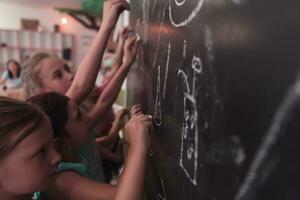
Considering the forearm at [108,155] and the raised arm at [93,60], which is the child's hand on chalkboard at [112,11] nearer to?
the raised arm at [93,60]

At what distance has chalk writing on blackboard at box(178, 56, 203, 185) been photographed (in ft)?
1.87

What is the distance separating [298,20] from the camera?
0.30 m

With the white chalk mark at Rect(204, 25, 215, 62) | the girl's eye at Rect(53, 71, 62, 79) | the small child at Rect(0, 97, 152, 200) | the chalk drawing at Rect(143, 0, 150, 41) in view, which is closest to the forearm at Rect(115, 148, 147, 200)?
the small child at Rect(0, 97, 152, 200)

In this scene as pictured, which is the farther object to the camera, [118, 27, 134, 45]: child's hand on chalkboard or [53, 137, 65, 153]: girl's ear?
[118, 27, 134, 45]: child's hand on chalkboard

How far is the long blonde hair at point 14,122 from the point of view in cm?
69

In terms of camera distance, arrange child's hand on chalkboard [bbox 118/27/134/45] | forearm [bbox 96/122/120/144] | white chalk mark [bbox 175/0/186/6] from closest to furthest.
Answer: white chalk mark [bbox 175/0/186/6] → child's hand on chalkboard [bbox 118/27/134/45] → forearm [bbox 96/122/120/144]

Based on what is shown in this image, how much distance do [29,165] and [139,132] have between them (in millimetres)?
286

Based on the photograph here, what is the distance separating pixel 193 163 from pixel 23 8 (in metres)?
7.37

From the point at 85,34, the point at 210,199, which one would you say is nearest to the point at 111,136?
the point at 210,199

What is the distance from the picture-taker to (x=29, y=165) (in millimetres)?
696

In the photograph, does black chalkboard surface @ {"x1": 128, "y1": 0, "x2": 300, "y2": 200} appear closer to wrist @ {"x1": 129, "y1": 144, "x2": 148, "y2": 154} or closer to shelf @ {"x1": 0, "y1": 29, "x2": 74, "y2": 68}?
wrist @ {"x1": 129, "y1": 144, "x2": 148, "y2": 154}

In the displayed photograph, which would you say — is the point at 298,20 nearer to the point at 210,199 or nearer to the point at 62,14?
the point at 210,199

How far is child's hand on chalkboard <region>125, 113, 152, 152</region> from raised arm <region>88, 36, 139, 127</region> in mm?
448

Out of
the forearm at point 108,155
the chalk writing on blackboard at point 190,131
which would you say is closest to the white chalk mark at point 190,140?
the chalk writing on blackboard at point 190,131
